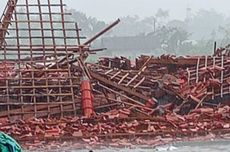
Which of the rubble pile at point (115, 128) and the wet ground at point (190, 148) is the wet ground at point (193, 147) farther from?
the rubble pile at point (115, 128)

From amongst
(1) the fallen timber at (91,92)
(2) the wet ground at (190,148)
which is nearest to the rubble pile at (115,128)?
(1) the fallen timber at (91,92)

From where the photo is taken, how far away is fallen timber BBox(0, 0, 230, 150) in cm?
1375

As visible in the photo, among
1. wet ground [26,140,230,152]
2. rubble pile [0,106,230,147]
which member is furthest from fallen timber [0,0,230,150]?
wet ground [26,140,230,152]

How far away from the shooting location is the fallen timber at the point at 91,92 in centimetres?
1375

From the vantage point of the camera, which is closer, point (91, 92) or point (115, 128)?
point (115, 128)

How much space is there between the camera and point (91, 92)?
15.8 m

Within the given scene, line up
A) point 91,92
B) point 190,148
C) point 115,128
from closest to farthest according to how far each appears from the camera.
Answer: point 190,148, point 115,128, point 91,92

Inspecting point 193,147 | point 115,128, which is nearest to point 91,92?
point 115,128

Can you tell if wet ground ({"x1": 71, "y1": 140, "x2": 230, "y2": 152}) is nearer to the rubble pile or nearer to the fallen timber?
the rubble pile

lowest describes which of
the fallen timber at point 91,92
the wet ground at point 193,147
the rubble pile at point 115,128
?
the wet ground at point 193,147

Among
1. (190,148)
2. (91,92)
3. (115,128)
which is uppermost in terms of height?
(91,92)

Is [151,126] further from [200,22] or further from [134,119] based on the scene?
[200,22]

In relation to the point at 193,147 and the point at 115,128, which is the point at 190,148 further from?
the point at 115,128

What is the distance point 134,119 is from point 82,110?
1885 mm
